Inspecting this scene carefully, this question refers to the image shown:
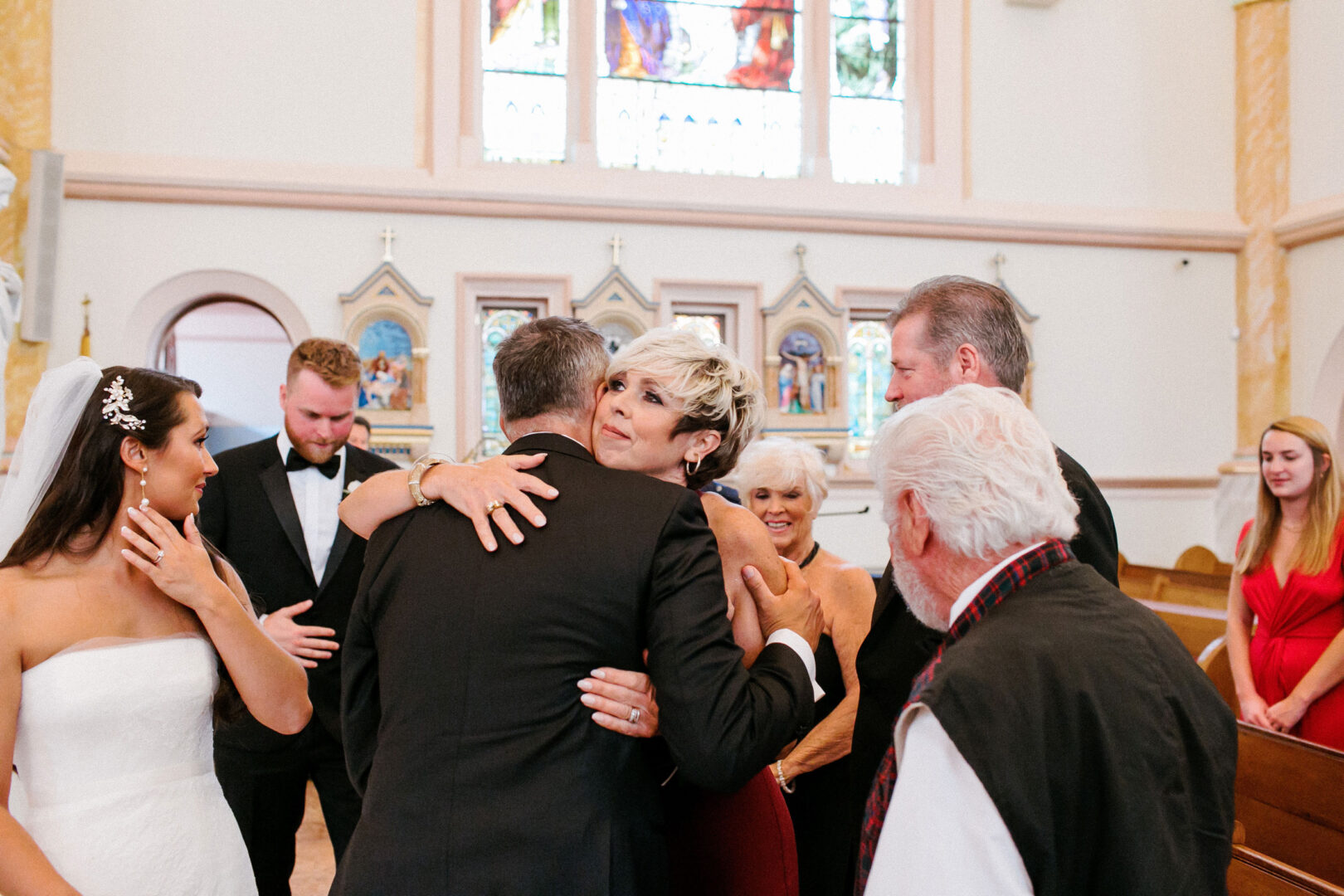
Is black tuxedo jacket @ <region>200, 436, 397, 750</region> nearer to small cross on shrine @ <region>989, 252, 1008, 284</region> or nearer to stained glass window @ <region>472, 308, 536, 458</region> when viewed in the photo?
stained glass window @ <region>472, 308, 536, 458</region>

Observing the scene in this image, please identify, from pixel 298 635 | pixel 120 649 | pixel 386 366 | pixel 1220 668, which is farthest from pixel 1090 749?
pixel 386 366

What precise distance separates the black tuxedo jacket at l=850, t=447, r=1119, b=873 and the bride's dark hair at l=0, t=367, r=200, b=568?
1467 mm

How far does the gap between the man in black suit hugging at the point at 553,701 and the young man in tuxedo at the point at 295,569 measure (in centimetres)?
136

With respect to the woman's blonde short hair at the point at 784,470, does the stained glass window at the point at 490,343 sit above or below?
above

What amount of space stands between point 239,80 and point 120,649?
7.25 meters

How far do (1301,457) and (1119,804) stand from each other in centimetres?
322

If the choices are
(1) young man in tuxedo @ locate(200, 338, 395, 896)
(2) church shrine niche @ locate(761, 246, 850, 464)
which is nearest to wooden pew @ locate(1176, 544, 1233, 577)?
(2) church shrine niche @ locate(761, 246, 850, 464)

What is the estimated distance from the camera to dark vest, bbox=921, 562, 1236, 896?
1.18 meters

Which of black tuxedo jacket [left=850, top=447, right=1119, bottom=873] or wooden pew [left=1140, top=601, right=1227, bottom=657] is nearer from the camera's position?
black tuxedo jacket [left=850, top=447, right=1119, bottom=873]

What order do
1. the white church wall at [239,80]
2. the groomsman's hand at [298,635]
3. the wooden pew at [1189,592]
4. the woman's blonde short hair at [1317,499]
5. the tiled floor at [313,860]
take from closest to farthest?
the groomsman's hand at [298,635]
the woman's blonde short hair at [1317,499]
the tiled floor at [313,860]
the wooden pew at [1189,592]
the white church wall at [239,80]

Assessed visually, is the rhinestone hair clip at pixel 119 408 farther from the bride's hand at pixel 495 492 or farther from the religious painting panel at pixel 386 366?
the religious painting panel at pixel 386 366

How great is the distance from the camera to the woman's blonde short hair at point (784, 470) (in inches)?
117

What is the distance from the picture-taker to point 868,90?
9.46m

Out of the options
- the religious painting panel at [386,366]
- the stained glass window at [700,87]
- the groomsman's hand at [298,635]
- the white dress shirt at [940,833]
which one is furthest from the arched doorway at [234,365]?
the white dress shirt at [940,833]
